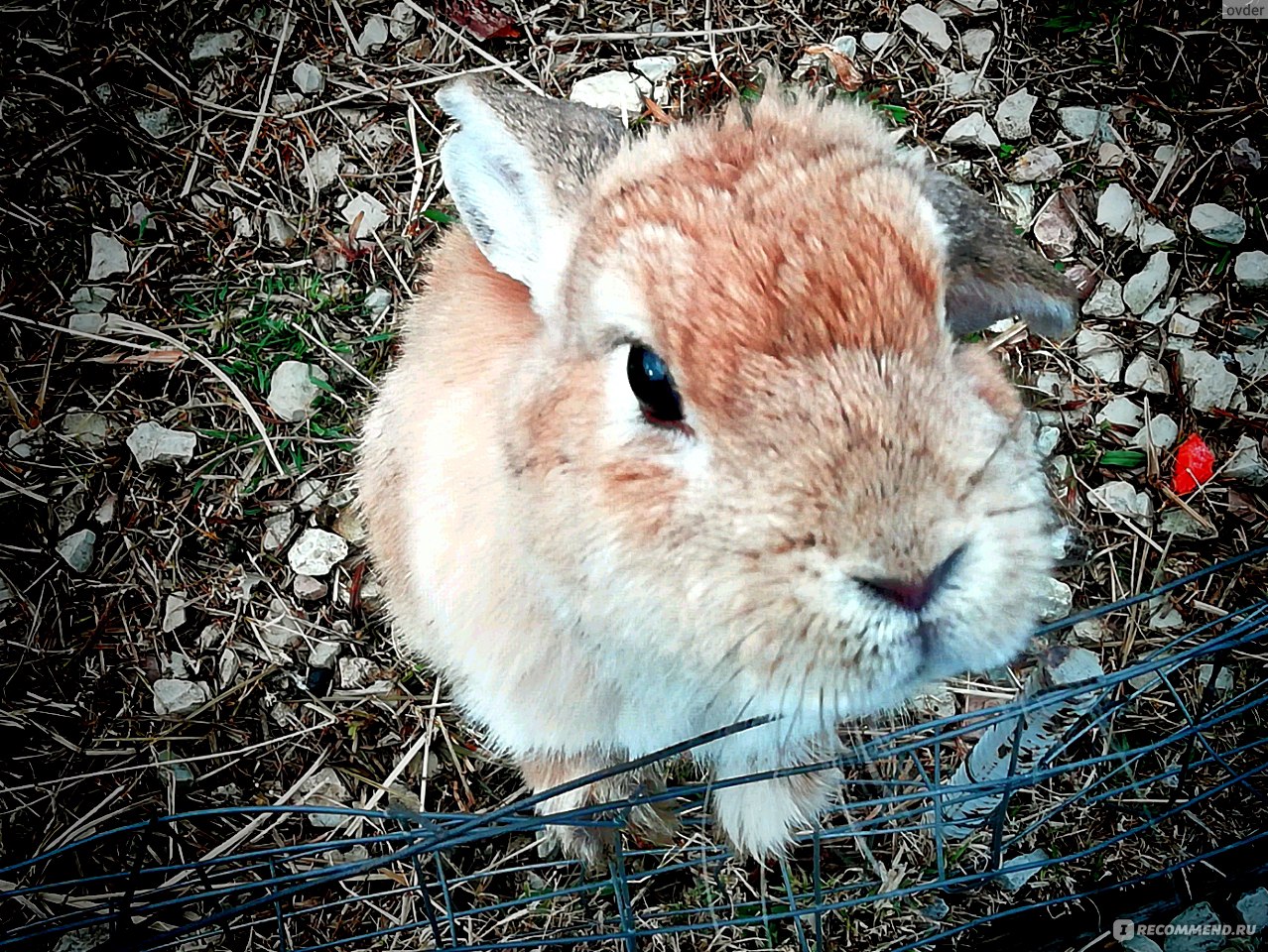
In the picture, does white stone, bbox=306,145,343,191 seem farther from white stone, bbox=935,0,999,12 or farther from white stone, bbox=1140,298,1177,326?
white stone, bbox=1140,298,1177,326

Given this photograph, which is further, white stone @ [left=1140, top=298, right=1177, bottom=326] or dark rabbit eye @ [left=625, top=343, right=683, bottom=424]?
white stone @ [left=1140, top=298, right=1177, bottom=326]

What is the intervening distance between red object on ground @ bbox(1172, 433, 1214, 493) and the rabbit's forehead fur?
1978mm

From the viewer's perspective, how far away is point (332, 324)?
3488 millimetres

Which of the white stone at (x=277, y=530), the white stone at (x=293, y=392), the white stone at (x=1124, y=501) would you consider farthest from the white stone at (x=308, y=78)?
the white stone at (x=1124, y=501)

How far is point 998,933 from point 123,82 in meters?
3.96

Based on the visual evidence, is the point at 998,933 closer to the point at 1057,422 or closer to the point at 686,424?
the point at 1057,422

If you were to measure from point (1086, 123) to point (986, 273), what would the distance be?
2134 mm

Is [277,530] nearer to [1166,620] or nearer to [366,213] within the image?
[366,213]

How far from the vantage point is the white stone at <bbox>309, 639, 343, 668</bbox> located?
10.3 feet

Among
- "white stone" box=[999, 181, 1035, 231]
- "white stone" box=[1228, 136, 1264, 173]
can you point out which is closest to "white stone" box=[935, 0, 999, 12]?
"white stone" box=[999, 181, 1035, 231]

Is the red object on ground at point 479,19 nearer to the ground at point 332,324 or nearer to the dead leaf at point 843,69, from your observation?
the ground at point 332,324

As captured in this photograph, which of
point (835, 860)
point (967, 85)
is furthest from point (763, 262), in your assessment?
point (967, 85)

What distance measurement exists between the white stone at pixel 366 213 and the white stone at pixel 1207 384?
109 inches

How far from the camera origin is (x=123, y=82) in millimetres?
3639
